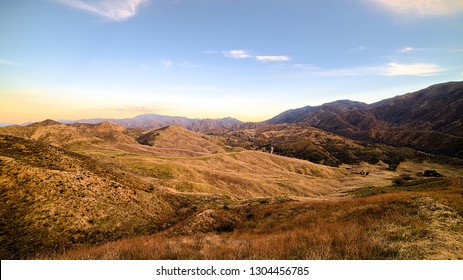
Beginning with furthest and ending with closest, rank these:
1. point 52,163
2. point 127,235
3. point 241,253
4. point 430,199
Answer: point 52,163
point 127,235
point 430,199
point 241,253

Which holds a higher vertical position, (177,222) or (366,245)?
(366,245)

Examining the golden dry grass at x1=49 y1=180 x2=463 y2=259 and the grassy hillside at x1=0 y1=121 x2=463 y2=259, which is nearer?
the golden dry grass at x1=49 y1=180 x2=463 y2=259

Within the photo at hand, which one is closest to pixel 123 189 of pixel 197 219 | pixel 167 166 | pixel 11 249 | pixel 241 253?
pixel 197 219

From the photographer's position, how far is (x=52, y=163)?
28812mm

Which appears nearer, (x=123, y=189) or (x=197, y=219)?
(x=197, y=219)

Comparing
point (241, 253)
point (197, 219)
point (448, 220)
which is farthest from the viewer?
point (197, 219)

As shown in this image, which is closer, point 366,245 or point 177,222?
point 366,245

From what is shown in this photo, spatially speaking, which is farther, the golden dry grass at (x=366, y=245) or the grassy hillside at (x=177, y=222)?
the grassy hillside at (x=177, y=222)

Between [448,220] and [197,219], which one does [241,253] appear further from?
[197,219]
